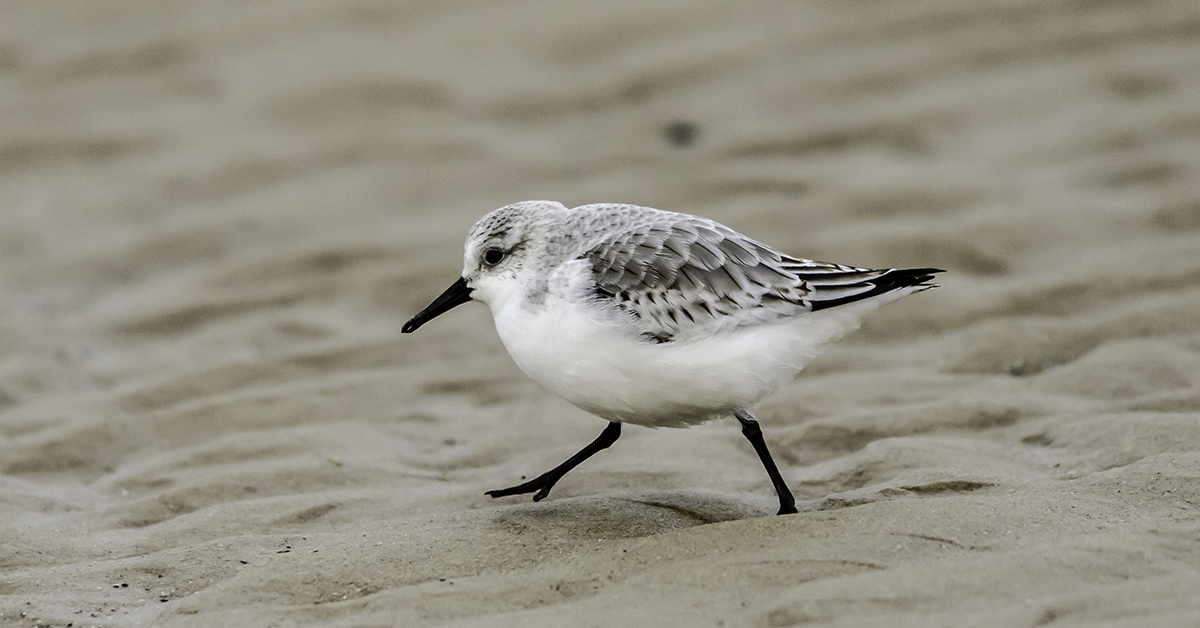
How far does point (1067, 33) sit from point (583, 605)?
5872mm

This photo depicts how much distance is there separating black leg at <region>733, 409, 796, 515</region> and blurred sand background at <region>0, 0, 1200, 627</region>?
167mm

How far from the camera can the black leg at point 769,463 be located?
139 inches

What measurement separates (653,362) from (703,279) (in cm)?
33

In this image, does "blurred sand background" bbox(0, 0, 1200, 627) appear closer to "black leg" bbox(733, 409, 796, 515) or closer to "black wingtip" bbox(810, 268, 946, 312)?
"black leg" bbox(733, 409, 796, 515)

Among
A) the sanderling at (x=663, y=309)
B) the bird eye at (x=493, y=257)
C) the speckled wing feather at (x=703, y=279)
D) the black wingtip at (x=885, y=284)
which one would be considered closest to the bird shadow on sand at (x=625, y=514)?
the sanderling at (x=663, y=309)

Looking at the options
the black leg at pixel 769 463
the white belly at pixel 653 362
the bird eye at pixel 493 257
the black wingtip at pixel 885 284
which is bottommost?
the black leg at pixel 769 463

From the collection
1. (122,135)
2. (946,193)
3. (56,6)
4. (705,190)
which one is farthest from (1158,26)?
(56,6)

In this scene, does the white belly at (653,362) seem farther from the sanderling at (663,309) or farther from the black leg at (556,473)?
the black leg at (556,473)

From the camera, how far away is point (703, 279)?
3.53 meters

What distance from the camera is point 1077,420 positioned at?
13.6 feet

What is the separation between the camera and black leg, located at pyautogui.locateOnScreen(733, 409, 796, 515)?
11.6ft

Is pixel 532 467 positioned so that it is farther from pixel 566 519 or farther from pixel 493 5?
pixel 493 5

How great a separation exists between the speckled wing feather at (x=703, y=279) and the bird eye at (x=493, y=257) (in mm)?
317

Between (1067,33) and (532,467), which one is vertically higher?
(1067,33)
